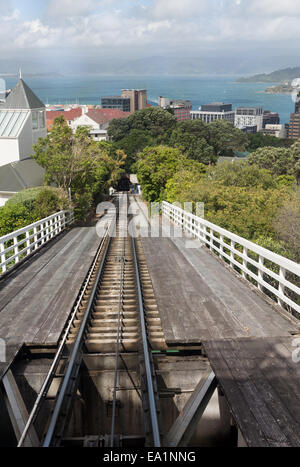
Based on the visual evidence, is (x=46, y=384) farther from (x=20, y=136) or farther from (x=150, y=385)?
(x=20, y=136)

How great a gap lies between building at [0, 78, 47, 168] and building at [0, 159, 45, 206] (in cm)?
171

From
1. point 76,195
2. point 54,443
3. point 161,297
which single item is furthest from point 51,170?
point 54,443

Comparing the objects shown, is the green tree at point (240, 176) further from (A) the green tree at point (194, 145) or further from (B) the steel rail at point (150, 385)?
(A) the green tree at point (194, 145)

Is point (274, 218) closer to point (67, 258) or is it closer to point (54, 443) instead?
point (67, 258)

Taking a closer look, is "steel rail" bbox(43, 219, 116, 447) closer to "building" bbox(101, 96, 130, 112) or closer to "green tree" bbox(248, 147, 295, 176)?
"green tree" bbox(248, 147, 295, 176)

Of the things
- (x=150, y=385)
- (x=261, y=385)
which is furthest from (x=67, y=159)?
(x=261, y=385)

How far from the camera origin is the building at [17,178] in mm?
31219

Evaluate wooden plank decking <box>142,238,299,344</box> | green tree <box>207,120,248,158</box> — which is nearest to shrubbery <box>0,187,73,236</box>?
wooden plank decking <box>142,238,299,344</box>

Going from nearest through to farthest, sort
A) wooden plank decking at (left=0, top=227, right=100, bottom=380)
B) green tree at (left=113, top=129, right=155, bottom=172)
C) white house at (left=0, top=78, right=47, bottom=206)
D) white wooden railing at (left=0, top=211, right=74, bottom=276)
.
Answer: wooden plank decking at (left=0, top=227, right=100, bottom=380) < white wooden railing at (left=0, top=211, right=74, bottom=276) < white house at (left=0, top=78, right=47, bottom=206) < green tree at (left=113, top=129, right=155, bottom=172)

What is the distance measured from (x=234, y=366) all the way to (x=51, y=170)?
76.4 ft

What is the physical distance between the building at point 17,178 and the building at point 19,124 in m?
1.71

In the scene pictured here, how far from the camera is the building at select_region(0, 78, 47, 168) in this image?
119 ft

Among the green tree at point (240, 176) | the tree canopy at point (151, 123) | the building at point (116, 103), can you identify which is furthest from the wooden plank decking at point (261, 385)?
the building at point (116, 103)

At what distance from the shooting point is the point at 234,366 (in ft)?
17.3
